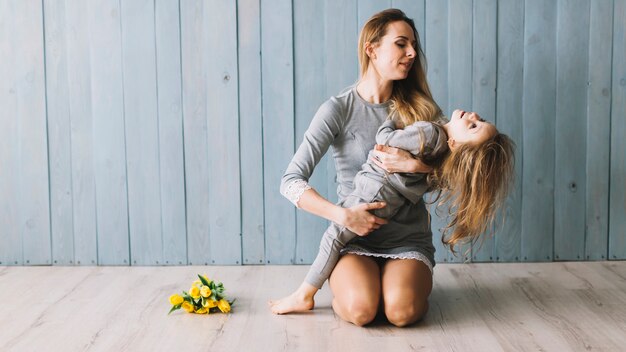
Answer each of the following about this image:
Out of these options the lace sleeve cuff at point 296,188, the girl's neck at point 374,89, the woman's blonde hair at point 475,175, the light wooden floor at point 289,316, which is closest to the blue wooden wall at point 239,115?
the light wooden floor at point 289,316

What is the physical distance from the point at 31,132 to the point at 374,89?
1.50m

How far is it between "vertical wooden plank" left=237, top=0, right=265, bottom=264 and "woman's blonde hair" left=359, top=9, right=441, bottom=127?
60cm

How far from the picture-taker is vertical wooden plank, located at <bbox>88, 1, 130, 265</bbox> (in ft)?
9.87

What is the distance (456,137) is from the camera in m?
2.32

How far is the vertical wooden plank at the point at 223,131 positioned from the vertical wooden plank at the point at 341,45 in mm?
386

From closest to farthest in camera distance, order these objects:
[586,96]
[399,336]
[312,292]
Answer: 1. [399,336]
2. [312,292]
3. [586,96]

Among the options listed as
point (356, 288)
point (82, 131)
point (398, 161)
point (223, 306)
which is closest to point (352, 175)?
point (398, 161)

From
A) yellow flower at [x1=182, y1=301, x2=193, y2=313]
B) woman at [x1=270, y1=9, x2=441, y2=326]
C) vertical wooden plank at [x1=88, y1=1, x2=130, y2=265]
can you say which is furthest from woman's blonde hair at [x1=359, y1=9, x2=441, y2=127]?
vertical wooden plank at [x1=88, y1=1, x2=130, y2=265]

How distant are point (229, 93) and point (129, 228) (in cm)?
72

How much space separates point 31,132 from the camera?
10.1 feet

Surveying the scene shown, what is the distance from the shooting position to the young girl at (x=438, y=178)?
89.3 inches

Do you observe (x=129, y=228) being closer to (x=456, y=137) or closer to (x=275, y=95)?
(x=275, y=95)

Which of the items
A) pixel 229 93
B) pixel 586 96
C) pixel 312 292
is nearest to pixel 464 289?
pixel 312 292

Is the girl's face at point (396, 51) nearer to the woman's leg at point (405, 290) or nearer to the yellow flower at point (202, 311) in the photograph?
the woman's leg at point (405, 290)
